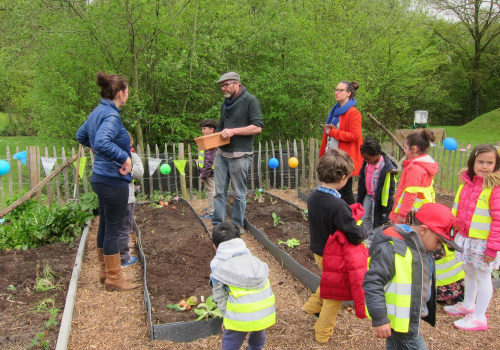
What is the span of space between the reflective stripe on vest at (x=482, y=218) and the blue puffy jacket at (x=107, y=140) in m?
3.03

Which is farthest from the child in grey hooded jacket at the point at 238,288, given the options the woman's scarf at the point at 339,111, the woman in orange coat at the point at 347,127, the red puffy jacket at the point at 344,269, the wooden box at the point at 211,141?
the woman's scarf at the point at 339,111

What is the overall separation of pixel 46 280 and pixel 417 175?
3838mm

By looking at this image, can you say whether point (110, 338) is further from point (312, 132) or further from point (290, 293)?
point (312, 132)

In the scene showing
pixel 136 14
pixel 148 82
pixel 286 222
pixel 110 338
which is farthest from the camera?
pixel 148 82

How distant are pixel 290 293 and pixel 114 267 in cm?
176

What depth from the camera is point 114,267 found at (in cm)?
372

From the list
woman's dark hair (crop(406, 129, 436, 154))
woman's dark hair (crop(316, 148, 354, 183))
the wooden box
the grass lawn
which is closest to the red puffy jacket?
woman's dark hair (crop(316, 148, 354, 183))

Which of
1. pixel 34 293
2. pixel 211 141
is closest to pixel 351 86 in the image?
pixel 211 141

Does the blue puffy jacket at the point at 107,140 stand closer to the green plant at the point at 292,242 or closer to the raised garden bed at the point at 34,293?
the raised garden bed at the point at 34,293

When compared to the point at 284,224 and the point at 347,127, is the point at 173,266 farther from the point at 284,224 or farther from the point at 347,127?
the point at 347,127

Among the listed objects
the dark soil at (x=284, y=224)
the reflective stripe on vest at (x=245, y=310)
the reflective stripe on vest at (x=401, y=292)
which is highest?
the reflective stripe on vest at (x=401, y=292)

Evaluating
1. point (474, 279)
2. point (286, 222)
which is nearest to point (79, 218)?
point (286, 222)

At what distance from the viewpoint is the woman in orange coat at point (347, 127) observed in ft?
16.4

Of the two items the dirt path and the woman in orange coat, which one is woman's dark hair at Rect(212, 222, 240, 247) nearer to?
the dirt path
